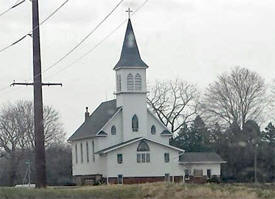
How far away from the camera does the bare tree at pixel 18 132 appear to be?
98500mm

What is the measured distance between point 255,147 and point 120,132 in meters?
15.0

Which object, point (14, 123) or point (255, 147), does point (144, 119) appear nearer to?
point (255, 147)

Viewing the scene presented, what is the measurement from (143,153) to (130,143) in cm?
196

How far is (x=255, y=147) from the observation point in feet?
269

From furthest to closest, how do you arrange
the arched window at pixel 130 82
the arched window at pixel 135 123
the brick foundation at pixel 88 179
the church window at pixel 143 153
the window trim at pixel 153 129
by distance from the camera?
Answer: 1. the window trim at pixel 153 129
2. the arched window at pixel 135 123
3. the arched window at pixel 130 82
4. the church window at pixel 143 153
5. the brick foundation at pixel 88 179

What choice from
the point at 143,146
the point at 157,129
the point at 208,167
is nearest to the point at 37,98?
the point at 143,146

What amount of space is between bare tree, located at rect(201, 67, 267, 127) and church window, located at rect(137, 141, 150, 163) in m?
12.2

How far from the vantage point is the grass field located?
31.2 meters

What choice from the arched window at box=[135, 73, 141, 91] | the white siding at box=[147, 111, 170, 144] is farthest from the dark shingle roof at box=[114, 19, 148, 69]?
the white siding at box=[147, 111, 170, 144]

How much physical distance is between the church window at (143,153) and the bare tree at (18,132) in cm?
1659

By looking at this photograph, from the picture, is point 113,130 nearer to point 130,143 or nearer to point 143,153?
point 130,143

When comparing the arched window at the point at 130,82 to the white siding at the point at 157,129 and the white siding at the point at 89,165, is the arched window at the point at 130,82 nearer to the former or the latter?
the white siding at the point at 157,129

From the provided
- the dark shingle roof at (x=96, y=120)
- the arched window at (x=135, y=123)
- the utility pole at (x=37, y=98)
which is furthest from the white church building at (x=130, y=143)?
the utility pole at (x=37, y=98)

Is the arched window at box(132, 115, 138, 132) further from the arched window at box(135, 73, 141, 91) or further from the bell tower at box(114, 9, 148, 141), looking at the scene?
the arched window at box(135, 73, 141, 91)
